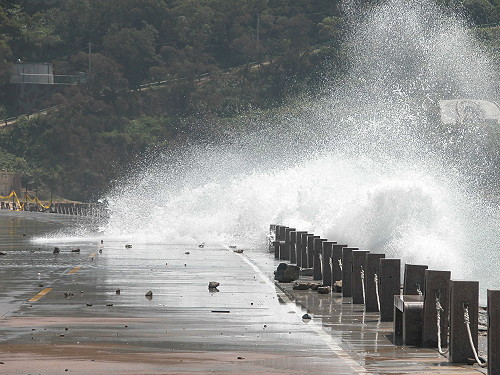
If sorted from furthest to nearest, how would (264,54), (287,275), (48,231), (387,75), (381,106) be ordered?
(264,54) → (387,75) → (381,106) → (48,231) → (287,275)

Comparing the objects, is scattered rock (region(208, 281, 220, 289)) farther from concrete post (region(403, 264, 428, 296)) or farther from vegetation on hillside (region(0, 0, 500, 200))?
vegetation on hillside (region(0, 0, 500, 200))

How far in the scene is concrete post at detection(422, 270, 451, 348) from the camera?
47.2ft

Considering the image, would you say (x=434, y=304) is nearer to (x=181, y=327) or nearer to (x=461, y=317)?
(x=461, y=317)

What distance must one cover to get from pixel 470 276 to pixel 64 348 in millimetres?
20345

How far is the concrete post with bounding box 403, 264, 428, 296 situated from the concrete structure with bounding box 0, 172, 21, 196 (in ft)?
375

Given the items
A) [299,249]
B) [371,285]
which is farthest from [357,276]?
[299,249]

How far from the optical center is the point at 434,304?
14.5 m

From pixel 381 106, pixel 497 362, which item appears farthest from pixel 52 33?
pixel 497 362

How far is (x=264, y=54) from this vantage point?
181 metres

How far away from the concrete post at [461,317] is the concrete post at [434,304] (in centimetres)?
104

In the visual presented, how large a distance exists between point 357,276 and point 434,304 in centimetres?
503

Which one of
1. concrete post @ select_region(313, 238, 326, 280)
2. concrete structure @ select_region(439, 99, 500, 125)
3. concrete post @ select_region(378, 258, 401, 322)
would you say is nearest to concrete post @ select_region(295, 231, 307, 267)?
concrete post @ select_region(313, 238, 326, 280)

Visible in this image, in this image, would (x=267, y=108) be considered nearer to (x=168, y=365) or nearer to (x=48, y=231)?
(x=48, y=231)

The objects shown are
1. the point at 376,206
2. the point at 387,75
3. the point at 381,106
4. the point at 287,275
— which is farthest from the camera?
the point at 387,75
